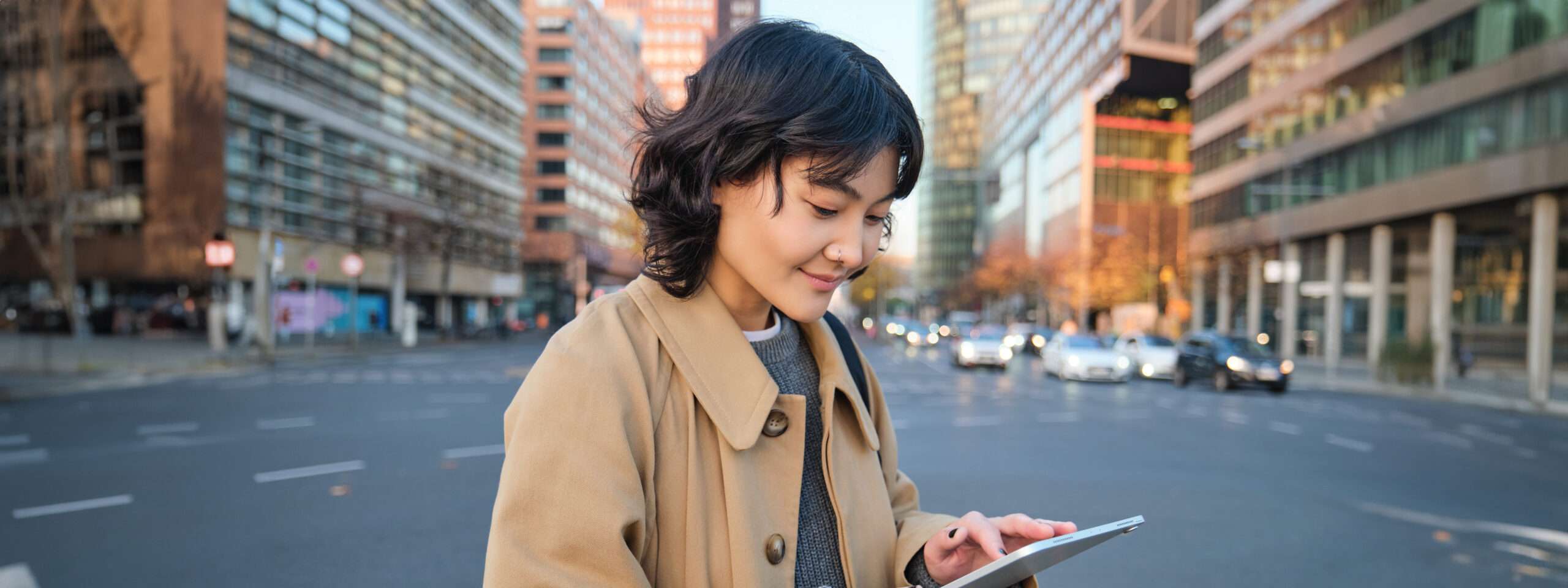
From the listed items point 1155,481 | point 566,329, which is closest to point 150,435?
point 1155,481

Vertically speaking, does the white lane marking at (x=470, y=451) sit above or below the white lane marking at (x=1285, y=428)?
above

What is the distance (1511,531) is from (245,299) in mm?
40146

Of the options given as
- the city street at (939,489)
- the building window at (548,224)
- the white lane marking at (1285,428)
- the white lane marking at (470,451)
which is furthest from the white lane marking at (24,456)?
the building window at (548,224)

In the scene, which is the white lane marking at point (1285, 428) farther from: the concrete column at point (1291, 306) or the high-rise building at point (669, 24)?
the high-rise building at point (669, 24)

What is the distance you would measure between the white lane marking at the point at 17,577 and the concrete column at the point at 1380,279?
35.6 metres

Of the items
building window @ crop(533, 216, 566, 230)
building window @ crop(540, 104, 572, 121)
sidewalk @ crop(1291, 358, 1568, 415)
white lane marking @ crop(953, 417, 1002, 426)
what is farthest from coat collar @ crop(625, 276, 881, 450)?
building window @ crop(540, 104, 572, 121)

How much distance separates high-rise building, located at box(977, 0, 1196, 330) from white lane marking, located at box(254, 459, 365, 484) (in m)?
40.5

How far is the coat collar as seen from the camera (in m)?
1.36

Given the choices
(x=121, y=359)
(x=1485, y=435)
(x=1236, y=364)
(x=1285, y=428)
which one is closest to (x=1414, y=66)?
(x=1236, y=364)

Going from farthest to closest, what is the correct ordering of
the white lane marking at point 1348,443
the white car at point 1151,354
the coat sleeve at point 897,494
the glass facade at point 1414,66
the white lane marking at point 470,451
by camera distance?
1. the white car at point 1151,354
2. the glass facade at point 1414,66
3. the white lane marking at point 1348,443
4. the white lane marking at point 470,451
5. the coat sleeve at point 897,494

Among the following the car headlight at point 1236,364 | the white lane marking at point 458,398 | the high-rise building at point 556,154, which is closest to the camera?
the white lane marking at point 458,398

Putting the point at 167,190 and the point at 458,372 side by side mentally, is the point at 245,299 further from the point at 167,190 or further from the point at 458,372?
the point at 458,372

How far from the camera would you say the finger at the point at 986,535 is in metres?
1.48

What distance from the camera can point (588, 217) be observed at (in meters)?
78.1
